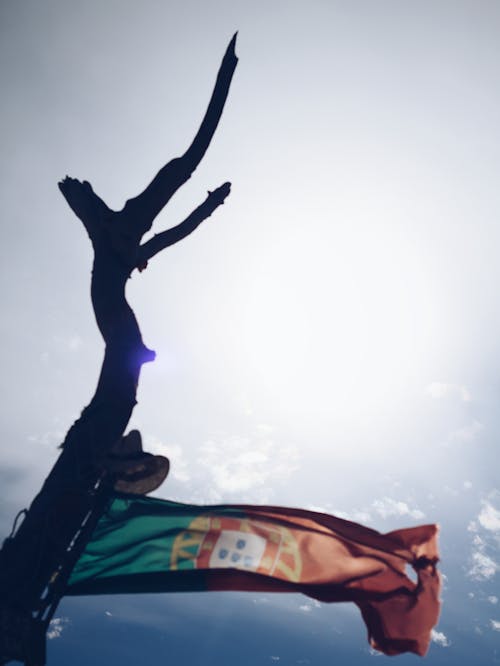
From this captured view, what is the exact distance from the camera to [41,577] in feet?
12.8

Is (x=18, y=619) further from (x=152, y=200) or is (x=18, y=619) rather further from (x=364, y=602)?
(x=152, y=200)

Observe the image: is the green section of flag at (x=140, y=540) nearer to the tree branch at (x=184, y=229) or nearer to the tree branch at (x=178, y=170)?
the tree branch at (x=184, y=229)

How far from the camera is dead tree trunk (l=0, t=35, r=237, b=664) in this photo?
153 inches

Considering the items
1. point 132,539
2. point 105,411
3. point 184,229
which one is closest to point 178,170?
point 184,229

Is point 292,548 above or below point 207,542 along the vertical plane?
above

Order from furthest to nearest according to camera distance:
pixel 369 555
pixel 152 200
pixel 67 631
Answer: pixel 67 631, pixel 152 200, pixel 369 555

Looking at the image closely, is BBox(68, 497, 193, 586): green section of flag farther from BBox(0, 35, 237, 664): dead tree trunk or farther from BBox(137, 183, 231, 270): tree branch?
BBox(137, 183, 231, 270): tree branch

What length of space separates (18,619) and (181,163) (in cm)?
594

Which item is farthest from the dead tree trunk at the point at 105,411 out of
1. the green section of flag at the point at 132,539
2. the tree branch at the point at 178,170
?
the green section of flag at the point at 132,539

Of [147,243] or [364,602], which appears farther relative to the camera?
[147,243]

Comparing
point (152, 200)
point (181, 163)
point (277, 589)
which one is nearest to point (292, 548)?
point (277, 589)

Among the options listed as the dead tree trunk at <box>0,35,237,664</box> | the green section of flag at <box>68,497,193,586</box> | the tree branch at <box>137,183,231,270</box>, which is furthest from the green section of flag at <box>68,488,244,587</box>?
the tree branch at <box>137,183,231,270</box>

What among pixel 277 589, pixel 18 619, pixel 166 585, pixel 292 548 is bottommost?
pixel 18 619

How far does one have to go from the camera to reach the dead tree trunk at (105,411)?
390 centimetres
